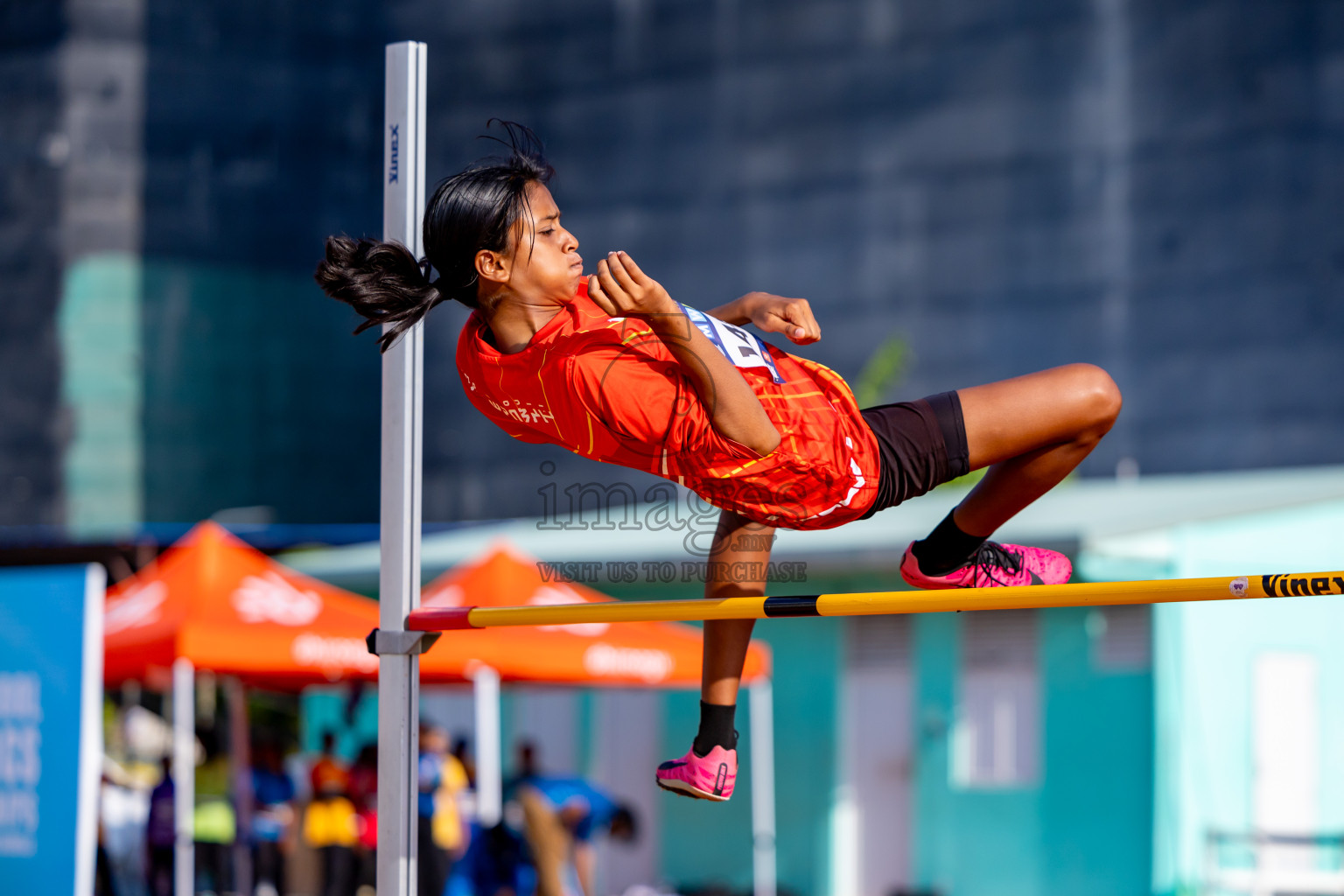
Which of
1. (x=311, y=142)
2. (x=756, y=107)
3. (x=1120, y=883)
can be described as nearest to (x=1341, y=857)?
(x=1120, y=883)

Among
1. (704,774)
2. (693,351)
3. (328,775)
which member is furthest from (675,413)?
(328,775)

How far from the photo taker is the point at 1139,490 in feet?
41.9

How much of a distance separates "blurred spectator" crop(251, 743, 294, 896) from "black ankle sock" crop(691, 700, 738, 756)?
7623 mm

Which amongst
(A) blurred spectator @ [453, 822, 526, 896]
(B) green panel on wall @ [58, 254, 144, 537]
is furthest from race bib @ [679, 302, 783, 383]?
(B) green panel on wall @ [58, 254, 144, 537]

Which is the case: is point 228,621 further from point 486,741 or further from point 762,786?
point 762,786

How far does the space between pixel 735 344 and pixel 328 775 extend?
759 cm

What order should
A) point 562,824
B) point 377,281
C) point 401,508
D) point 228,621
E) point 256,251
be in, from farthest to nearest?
point 256,251
point 562,824
point 228,621
point 401,508
point 377,281

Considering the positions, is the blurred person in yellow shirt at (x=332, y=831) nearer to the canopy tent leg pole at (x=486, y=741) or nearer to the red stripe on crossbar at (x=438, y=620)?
the canopy tent leg pole at (x=486, y=741)

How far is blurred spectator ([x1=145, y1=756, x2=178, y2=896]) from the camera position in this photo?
9555 mm

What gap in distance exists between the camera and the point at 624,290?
2.84 m

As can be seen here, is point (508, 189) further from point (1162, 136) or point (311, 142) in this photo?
point (311, 142)

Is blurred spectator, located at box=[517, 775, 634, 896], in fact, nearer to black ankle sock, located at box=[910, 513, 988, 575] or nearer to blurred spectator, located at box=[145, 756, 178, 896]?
blurred spectator, located at box=[145, 756, 178, 896]

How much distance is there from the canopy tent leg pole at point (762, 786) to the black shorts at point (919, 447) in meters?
6.64

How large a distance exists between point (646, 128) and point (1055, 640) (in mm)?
11082
